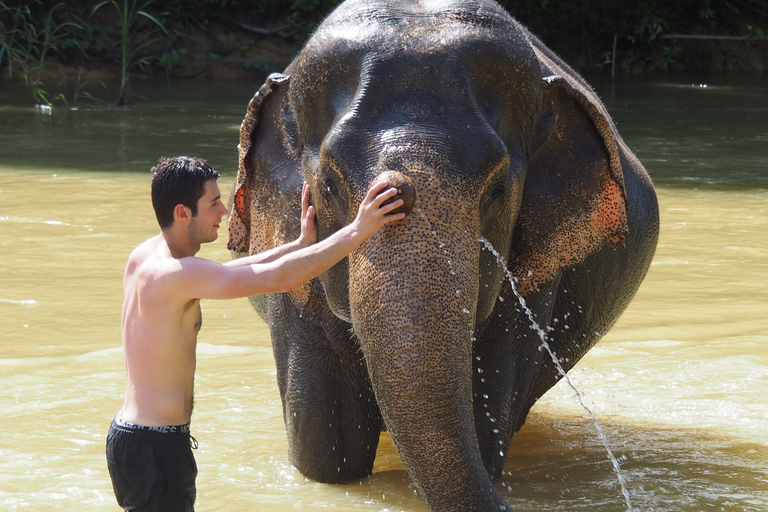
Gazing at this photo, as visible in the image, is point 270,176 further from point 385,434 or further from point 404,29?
point 385,434

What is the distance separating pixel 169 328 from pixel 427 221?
784 mm

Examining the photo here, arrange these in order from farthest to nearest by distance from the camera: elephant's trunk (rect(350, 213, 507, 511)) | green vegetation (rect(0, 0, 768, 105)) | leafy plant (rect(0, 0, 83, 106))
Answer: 1. green vegetation (rect(0, 0, 768, 105))
2. leafy plant (rect(0, 0, 83, 106))
3. elephant's trunk (rect(350, 213, 507, 511))

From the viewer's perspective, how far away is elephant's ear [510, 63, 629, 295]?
3414mm

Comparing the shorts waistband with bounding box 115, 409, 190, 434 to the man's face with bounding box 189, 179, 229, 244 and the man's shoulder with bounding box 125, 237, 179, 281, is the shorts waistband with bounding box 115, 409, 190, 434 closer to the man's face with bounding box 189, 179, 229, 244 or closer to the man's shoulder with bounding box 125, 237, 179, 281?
the man's shoulder with bounding box 125, 237, 179, 281

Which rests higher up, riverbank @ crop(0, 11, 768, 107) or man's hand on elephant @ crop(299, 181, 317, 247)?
man's hand on elephant @ crop(299, 181, 317, 247)

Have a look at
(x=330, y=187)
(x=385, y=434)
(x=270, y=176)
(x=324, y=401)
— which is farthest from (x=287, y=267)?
(x=385, y=434)

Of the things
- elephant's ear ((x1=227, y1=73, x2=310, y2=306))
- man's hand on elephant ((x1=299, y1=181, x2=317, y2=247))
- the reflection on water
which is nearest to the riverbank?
the reflection on water

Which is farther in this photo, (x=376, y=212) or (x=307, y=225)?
(x=307, y=225)

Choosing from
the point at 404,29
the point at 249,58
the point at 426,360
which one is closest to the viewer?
the point at 426,360

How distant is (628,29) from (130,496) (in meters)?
18.1

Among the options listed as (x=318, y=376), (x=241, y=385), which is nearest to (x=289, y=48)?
(x=241, y=385)

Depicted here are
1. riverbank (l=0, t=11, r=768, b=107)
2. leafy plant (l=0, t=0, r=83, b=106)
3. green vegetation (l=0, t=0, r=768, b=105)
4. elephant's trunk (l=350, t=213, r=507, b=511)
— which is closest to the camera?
elephant's trunk (l=350, t=213, r=507, b=511)

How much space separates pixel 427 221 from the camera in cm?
260

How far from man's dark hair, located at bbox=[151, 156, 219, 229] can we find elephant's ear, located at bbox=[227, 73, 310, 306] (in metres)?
0.44
